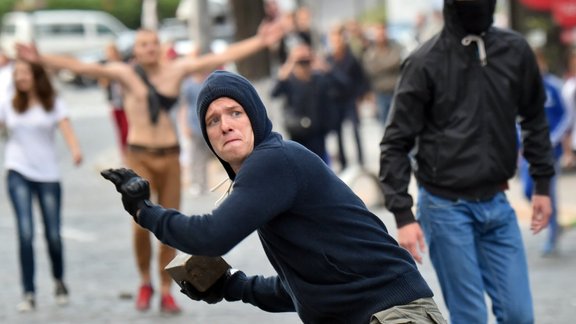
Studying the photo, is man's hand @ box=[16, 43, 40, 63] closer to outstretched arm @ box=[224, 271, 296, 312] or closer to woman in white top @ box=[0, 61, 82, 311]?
woman in white top @ box=[0, 61, 82, 311]

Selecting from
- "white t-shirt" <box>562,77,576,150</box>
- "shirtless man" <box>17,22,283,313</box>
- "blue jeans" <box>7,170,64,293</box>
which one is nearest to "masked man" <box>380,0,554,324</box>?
"shirtless man" <box>17,22,283,313</box>

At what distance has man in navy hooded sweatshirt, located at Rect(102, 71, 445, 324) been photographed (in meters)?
4.48

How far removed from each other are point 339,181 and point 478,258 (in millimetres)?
1842

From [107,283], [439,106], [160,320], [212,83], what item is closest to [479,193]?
[439,106]

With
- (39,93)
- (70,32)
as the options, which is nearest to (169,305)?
(39,93)

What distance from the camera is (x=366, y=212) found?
4684 millimetres

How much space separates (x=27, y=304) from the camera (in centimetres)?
1011

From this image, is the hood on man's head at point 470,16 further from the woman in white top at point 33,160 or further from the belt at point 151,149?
the woman in white top at point 33,160

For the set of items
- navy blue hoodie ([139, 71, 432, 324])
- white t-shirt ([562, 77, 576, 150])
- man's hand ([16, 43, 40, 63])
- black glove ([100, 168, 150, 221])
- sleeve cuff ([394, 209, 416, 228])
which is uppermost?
black glove ([100, 168, 150, 221])

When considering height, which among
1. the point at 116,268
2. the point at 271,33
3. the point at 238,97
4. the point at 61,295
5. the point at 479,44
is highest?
the point at 238,97

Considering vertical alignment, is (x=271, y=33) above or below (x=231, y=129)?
below

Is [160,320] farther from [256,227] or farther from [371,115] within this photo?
[371,115]

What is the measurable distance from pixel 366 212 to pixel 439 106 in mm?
1756

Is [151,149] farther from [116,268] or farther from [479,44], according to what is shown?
[479,44]
